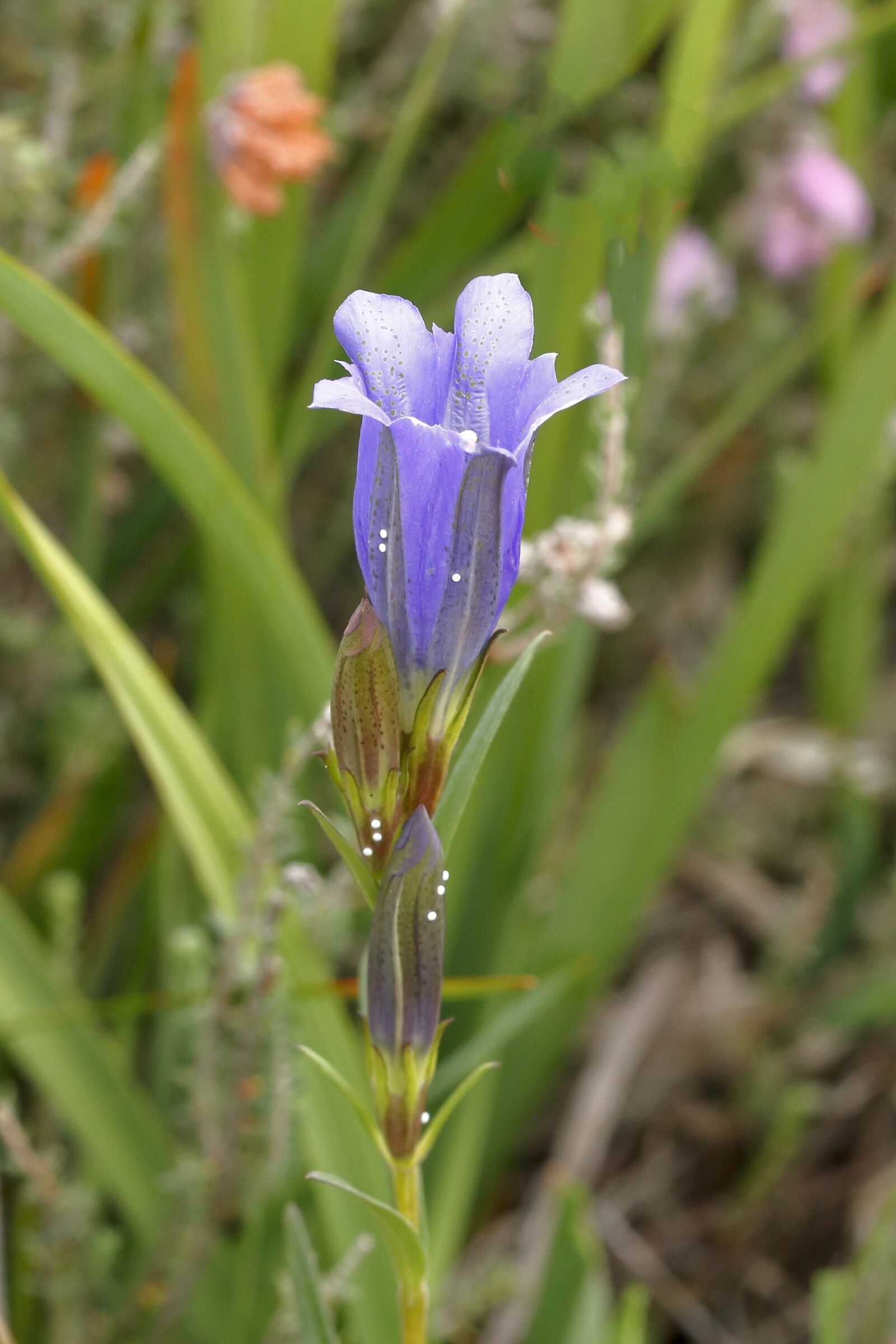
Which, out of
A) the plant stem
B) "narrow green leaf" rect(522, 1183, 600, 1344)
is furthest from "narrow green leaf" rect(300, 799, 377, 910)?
"narrow green leaf" rect(522, 1183, 600, 1344)

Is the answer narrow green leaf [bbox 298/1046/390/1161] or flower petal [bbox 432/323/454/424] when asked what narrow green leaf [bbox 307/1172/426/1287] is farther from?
flower petal [bbox 432/323/454/424]

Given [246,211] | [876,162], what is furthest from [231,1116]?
[876,162]

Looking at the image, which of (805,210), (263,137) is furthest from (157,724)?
(805,210)

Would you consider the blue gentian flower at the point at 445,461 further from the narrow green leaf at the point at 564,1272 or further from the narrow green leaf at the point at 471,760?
the narrow green leaf at the point at 564,1272

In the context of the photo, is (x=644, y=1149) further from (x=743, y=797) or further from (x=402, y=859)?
(x=402, y=859)

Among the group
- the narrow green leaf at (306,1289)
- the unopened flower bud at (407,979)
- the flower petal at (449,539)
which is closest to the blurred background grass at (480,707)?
the narrow green leaf at (306,1289)
